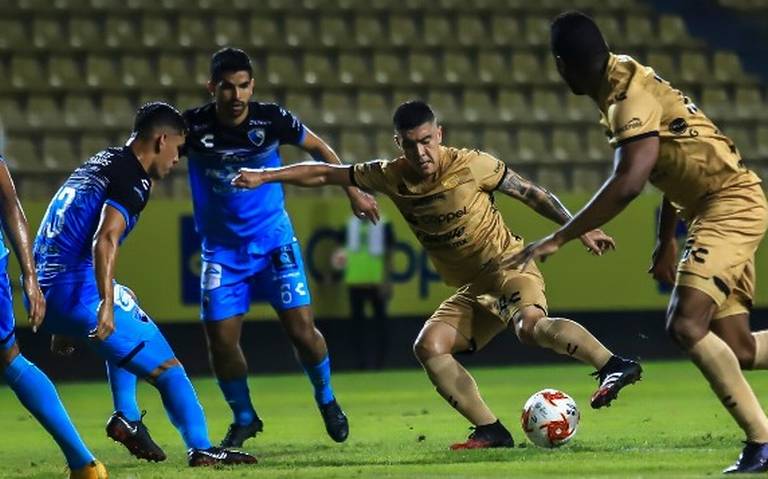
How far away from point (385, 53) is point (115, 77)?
3.05 metres

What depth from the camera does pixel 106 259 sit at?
763cm

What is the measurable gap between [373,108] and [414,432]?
855 cm

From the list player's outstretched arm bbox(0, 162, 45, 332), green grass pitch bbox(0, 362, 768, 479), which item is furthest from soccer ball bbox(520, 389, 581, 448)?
player's outstretched arm bbox(0, 162, 45, 332)

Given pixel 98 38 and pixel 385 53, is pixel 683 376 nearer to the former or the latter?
pixel 385 53

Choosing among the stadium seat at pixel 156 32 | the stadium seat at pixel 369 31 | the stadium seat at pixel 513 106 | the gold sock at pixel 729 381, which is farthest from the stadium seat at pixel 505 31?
the gold sock at pixel 729 381

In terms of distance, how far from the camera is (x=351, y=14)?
18.9 metres

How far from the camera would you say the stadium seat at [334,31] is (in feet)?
61.0

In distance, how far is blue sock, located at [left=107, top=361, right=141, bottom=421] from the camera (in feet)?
29.2

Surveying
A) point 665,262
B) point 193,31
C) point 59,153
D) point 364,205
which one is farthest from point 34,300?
point 193,31

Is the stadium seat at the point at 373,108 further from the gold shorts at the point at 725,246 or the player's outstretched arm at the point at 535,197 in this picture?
the gold shorts at the point at 725,246

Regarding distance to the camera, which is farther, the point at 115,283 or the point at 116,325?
the point at 115,283

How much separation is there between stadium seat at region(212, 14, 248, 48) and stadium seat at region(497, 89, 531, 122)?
2.98 m

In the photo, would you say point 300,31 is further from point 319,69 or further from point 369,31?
point 369,31

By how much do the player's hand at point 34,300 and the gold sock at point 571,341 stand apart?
2.73 metres
